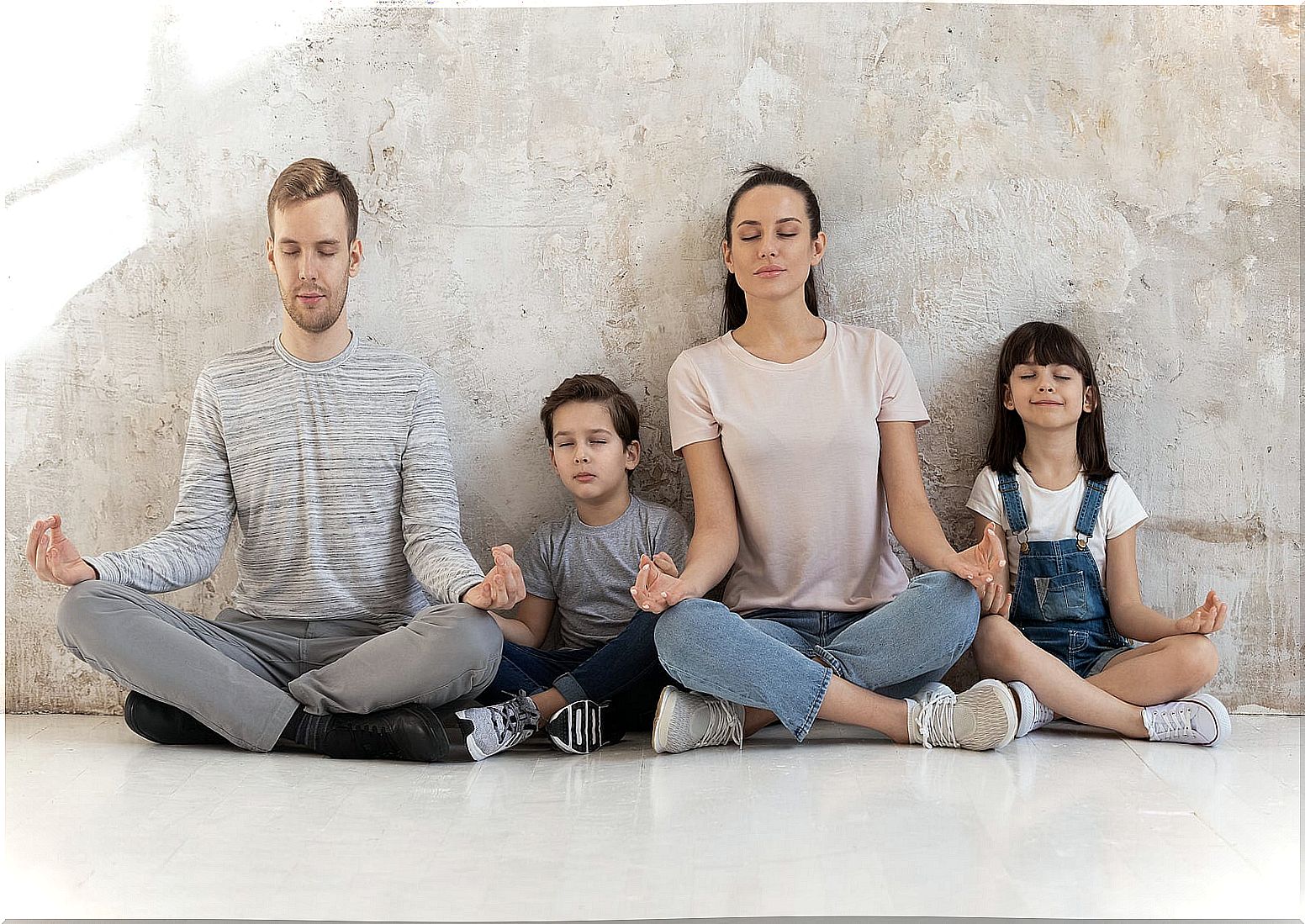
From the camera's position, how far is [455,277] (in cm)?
245

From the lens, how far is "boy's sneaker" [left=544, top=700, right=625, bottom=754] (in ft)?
6.61

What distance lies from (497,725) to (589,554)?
0.45 meters

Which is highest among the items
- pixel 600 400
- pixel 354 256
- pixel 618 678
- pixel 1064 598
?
pixel 354 256

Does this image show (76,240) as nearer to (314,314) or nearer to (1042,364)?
(314,314)

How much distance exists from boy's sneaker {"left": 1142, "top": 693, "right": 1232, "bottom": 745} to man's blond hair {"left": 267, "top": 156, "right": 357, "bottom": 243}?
184 centimetres

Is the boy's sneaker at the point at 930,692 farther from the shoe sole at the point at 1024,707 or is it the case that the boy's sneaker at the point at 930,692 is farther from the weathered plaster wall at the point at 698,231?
the weathered plaster wall at the point at 698,231

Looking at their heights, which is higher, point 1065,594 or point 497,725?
point 1065,594

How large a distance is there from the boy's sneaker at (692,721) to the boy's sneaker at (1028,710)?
51cm

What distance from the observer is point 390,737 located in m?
1.95

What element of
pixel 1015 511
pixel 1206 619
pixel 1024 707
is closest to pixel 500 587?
pixel 1024 707

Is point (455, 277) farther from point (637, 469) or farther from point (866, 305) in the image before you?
point (866, 305)

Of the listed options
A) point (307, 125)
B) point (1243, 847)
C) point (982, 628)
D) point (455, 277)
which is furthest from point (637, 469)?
point (1243, 847)

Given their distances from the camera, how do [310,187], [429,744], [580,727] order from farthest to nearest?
1. [310,187]
2. [580,727]
3. [429,744]

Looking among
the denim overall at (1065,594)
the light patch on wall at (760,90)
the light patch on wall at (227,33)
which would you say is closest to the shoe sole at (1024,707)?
the denim overall at (1065,594)
